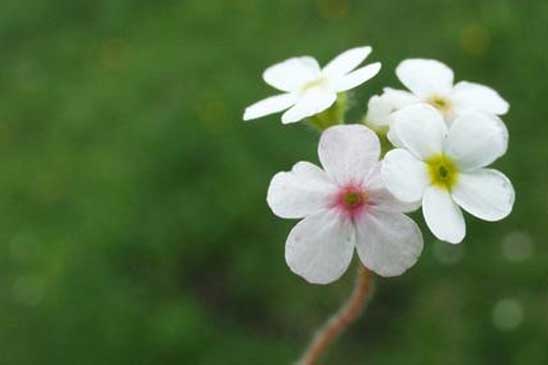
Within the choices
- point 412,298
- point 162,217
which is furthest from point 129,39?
point 412,298

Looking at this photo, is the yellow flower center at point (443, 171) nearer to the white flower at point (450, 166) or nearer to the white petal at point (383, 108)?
the white flower at point (450, 166)

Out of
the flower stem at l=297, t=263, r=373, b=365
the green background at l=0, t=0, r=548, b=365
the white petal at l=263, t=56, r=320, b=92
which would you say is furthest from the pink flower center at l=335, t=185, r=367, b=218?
the green background at l=0, t=0, r=548, b=365

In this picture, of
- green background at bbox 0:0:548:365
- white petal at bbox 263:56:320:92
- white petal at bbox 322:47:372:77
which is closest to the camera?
white petal at bbox 322:47:372:77

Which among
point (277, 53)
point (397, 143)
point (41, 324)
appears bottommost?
point (41, 324)

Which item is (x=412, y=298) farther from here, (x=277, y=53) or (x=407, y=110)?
(x=407, y=110)

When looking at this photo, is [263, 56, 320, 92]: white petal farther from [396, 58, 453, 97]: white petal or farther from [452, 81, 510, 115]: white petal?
[452, 81, 510, 115]: white petal

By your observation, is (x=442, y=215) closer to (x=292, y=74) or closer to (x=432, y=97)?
(x=432, y=97)
